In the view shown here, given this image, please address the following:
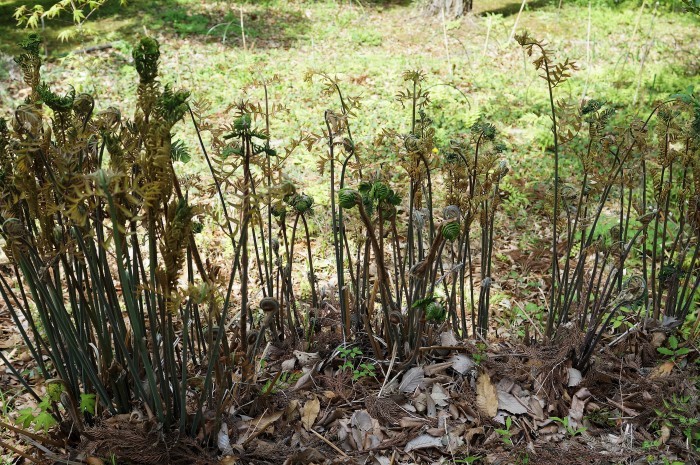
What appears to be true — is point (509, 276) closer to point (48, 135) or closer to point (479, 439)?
point (479, 439)

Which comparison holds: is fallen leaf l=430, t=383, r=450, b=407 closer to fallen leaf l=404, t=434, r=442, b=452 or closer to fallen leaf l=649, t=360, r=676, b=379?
fallen leaf l=404, t=434, r=442, b=452

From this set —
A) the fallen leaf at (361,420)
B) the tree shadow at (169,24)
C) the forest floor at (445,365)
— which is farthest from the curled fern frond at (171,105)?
the tree shadow at (169,24)

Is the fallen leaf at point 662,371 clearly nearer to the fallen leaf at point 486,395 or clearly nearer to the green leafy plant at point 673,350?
the green leafy plant at point 673,350

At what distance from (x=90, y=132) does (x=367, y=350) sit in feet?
4.63

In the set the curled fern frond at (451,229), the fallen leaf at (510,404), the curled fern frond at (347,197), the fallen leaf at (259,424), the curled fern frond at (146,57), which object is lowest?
the fallen leaf at (510,404)

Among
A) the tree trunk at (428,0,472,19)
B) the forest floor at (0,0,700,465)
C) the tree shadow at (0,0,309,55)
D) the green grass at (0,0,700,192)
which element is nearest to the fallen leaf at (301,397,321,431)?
the forest floor at (0,0,700,465)

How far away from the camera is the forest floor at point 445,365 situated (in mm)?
2146

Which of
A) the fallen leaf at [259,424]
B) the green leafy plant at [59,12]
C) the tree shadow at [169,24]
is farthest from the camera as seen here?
the tree shadow at [169,24]

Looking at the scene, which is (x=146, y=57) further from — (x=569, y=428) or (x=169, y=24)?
(x=169, y=24)

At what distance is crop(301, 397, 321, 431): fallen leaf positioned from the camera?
2.24 m

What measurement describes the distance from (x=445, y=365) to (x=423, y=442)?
36 centimetres

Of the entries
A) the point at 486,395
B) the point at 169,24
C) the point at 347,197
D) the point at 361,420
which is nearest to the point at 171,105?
the point at 347,197

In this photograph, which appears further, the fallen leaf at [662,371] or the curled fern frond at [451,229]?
the fallen leaf at [662,371]

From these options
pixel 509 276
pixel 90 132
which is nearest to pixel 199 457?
pixel 90 132
